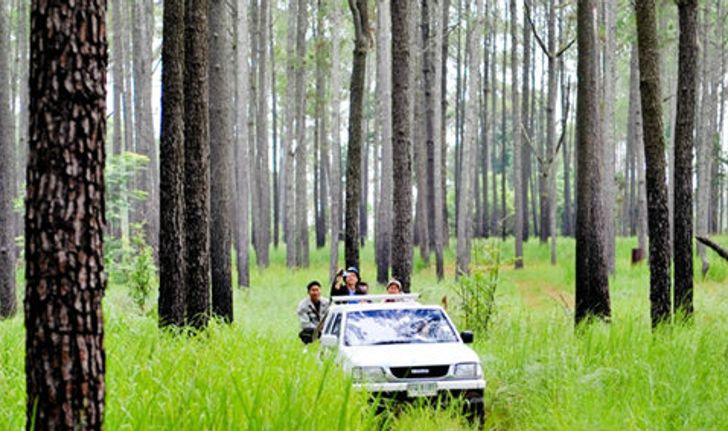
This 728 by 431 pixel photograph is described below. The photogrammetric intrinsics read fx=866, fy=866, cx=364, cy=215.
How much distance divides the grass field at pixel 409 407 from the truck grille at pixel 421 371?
435mm

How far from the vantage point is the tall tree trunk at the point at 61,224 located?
4316 millimetres

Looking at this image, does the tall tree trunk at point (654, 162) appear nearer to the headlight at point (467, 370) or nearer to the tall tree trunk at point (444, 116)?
the headlight at point (467, 370)

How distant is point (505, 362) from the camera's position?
33.9 feet

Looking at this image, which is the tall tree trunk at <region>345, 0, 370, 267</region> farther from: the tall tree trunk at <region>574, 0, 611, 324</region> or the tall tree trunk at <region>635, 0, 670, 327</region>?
the tall tree trunk at <region>635, 0, 670, 327</region>

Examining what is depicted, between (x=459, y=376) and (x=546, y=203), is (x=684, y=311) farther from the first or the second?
(x=546, y=203)

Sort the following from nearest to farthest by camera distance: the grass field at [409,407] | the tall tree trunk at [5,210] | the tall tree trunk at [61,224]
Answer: the tall tree trunk at [61,224]
the grass field at [409,407]
the tall tree trunk at [5,210]

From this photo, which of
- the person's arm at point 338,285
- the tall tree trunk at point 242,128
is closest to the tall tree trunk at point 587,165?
the person's arm at point 338,285

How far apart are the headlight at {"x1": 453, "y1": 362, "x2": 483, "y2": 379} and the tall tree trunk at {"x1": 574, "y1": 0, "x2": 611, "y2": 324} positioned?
17.0ft

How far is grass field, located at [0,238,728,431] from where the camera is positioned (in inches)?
228

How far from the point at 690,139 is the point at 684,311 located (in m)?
2.62

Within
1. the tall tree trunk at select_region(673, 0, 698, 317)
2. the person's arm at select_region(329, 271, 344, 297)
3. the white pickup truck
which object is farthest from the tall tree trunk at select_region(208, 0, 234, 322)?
the tall tree trunk at select_region(673, 0, 698, 317)

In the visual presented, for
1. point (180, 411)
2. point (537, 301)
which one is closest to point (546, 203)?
point (537, 301)

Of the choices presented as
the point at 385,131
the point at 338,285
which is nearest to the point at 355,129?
the point at 385,131

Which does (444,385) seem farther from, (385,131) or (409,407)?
(385,131)
